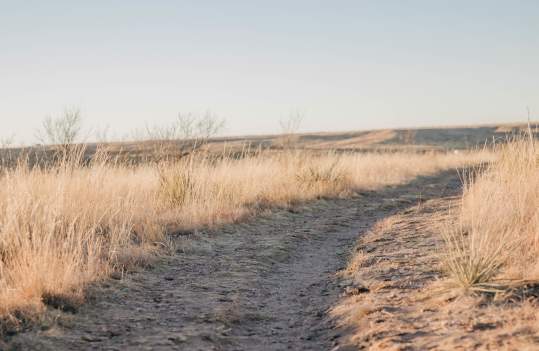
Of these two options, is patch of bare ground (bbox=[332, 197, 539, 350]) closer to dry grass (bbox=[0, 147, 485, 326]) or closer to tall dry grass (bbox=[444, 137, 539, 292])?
tall dry grass (bbox=[444, 137, 539, 292])

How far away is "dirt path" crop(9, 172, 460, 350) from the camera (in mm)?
4059

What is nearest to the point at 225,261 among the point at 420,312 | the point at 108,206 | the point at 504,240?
the point at 108,206

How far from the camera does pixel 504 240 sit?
4852 mm

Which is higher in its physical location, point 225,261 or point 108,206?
point 108,206

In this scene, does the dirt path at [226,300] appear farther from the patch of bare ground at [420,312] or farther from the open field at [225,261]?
the patch of bare ground at [420,312]

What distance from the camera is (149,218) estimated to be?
25.7 ft

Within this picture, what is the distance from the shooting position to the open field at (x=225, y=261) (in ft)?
13.9

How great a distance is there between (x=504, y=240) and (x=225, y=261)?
10.5ft

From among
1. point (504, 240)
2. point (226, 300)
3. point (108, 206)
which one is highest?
point (108, 206)

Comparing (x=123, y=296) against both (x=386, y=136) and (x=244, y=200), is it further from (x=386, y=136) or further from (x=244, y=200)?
(x=386, y=136)

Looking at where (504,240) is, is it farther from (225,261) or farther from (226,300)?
(225,261)

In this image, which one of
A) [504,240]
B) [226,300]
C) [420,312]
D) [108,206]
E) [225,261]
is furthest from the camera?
[108,206]

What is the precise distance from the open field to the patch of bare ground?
0.02 m

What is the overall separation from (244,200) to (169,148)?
1.77m
